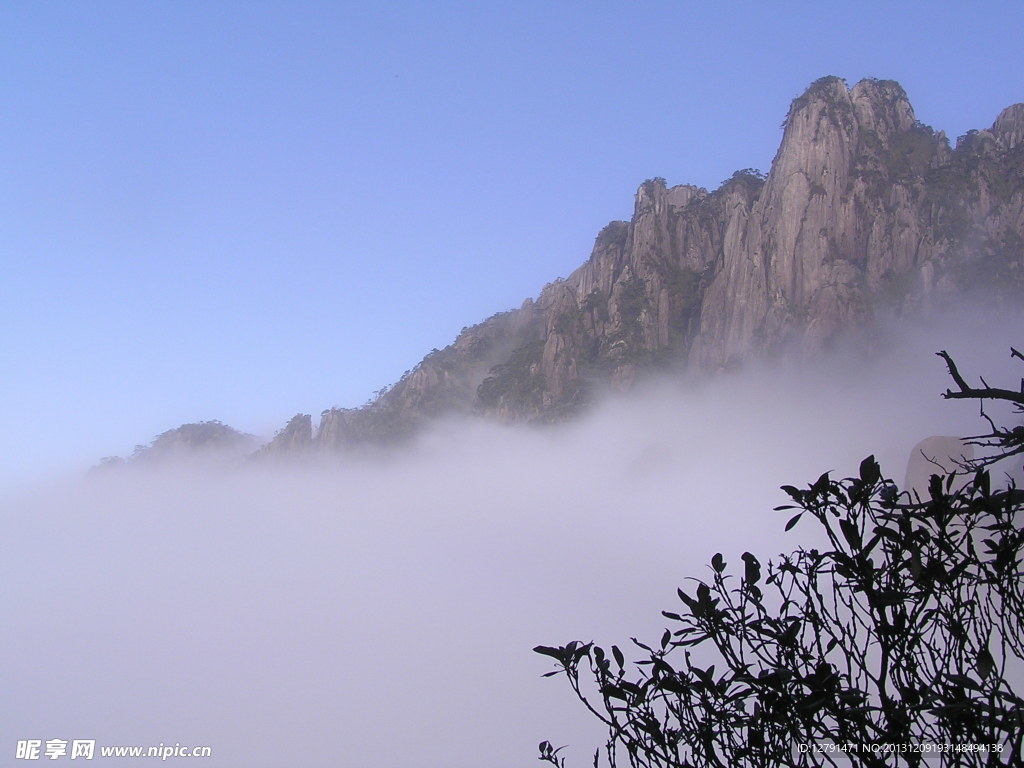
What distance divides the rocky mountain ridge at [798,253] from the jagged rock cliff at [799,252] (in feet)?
0.42

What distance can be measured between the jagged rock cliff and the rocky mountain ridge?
0.42 feet

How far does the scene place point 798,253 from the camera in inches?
2881

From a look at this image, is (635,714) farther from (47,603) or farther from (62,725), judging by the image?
(47,603)

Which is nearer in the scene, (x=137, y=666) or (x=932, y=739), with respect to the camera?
(x=932, y=739)

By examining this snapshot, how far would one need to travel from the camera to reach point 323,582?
101688mm

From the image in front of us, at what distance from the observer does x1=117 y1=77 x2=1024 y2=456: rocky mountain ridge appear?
71688 millimetres

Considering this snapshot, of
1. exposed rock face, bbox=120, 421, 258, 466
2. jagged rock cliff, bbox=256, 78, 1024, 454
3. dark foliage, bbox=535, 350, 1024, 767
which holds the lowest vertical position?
dark foliage, bbox=535, 350, 1024, 767

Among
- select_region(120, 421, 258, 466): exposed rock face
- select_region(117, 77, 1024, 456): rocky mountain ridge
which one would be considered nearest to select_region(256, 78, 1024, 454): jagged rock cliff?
select_region(117, 77, 1024, 456): rocky mountain ridge

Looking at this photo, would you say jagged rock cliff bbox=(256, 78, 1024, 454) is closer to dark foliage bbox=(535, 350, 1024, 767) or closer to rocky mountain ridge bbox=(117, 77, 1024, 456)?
rocky mountain ridge bbox=(117, 77, 1024, 456)

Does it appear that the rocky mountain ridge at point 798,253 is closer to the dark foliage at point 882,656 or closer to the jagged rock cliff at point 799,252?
the jagged rock cliff at point 799,252

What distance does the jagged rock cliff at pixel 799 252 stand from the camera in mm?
71750

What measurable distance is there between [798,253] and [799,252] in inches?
4.7

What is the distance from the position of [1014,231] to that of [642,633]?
154ft

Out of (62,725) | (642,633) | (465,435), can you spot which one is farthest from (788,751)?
(465,435)
